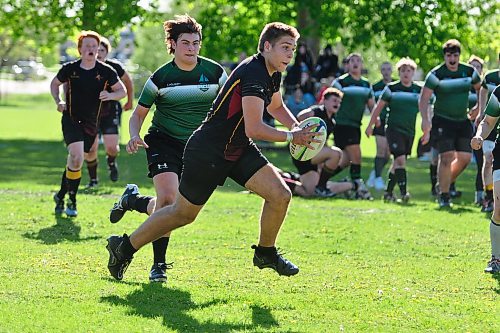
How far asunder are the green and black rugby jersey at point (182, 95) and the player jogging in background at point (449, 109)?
252 inches

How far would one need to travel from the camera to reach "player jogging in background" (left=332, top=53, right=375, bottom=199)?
1684 cm

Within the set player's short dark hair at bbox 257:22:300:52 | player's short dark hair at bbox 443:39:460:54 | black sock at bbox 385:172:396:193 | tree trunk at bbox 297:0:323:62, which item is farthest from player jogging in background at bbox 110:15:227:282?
tree trunk at bbox 297:0:323:62

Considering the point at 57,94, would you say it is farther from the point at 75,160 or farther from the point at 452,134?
the point at 452,134

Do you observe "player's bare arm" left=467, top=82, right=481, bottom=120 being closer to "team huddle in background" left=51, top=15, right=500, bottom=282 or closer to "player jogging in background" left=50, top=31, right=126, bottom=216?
"team huddle in background" left=51, top=15, right=500, bottom=282

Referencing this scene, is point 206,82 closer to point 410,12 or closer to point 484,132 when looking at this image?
point 484,132

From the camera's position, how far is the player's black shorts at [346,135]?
16.9 meters

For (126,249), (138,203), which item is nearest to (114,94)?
(138,203)

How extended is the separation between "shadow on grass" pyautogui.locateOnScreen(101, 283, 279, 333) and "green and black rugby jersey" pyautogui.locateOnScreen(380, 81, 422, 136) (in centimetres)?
847

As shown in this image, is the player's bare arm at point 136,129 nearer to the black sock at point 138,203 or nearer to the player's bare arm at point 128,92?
the black sock at point 138,203

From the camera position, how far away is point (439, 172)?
15250 millimetres

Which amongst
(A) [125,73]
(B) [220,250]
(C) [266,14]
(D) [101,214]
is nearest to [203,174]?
(B) [220,250]

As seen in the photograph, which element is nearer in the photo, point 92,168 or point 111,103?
point 92,168

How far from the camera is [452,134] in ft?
49.7

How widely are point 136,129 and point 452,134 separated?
7.32 m
